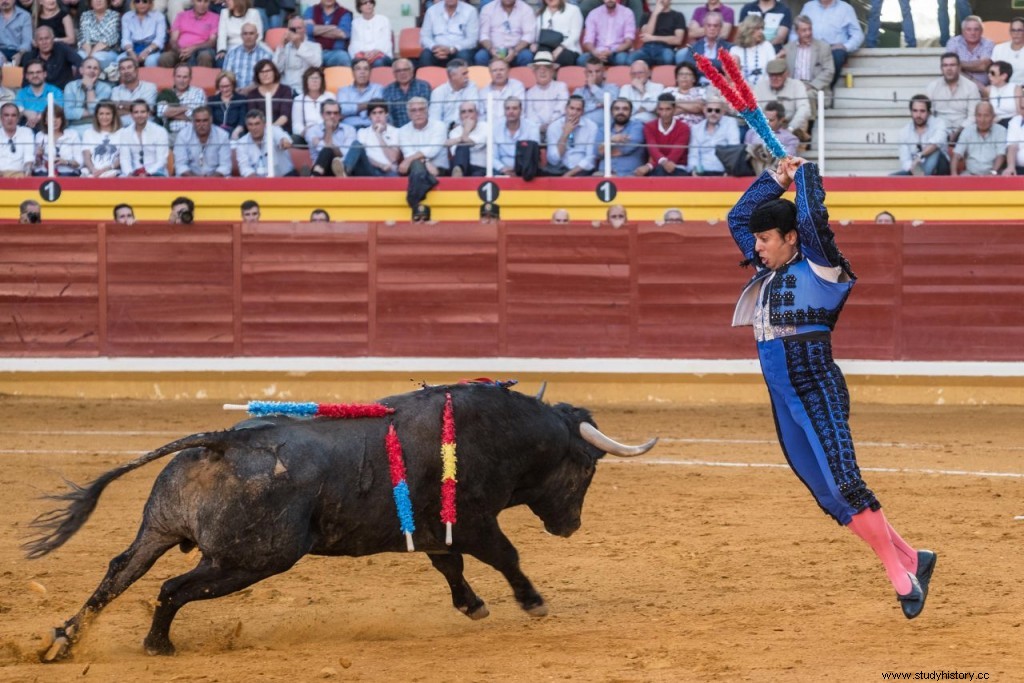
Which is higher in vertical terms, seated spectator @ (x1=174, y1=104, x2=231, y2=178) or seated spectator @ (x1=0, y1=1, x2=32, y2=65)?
seated spectator @ (x1=0, y1=1, x2=32, y2=65)

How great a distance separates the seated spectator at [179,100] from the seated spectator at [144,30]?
26.9 inches

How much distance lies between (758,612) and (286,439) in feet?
5.24

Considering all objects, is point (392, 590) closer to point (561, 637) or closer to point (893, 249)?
point (561, 637)

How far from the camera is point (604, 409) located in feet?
35.6

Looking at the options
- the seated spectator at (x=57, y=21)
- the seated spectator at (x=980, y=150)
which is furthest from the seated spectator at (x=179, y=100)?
the seated spectator at (x=980, y=150)

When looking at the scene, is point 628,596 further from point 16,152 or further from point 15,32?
point 15,32

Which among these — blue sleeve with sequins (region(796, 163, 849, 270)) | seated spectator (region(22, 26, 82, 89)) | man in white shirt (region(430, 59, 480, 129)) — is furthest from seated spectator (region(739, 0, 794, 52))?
blue sleeve with sequins (region(796, 163, 849, 270))

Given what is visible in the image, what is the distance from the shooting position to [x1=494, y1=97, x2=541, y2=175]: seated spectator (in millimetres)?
11430

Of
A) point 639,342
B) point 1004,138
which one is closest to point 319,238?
point 639,342

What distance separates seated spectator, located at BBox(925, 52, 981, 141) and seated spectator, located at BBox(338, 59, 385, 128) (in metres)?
4.31

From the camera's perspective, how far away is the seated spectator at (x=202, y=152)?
1191cm

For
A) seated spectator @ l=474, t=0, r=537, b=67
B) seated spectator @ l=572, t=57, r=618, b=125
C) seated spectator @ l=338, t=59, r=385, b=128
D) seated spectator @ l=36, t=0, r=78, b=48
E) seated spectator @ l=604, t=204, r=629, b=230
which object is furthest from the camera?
seated spectator @ l=36, t=0, r=78, b=48

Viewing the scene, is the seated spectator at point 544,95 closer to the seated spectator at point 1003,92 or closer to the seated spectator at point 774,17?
the seated spectator at point 774,17

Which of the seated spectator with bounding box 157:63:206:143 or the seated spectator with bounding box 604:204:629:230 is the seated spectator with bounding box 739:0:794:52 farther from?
the seated spectator with bounding box 157:63:206:143
